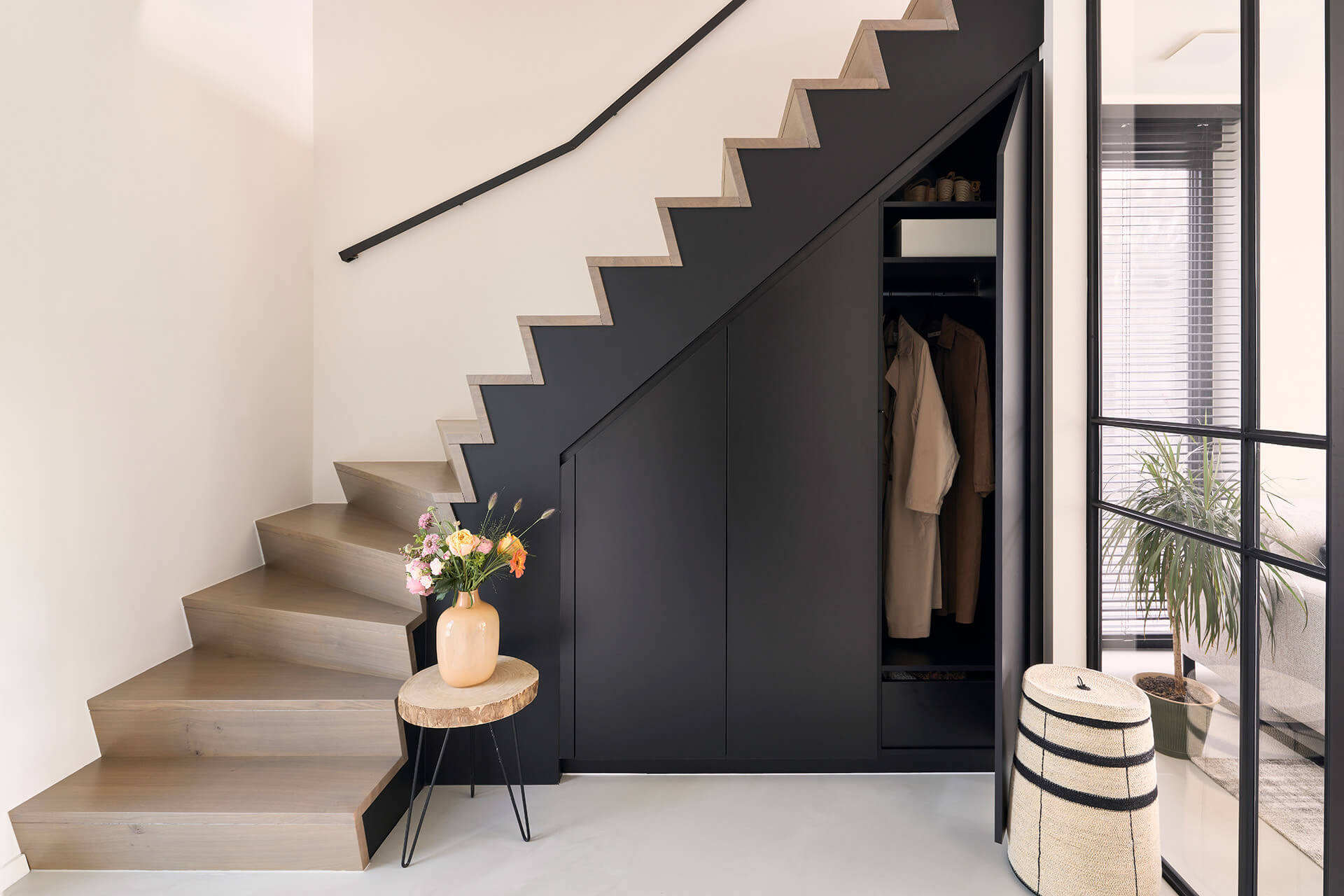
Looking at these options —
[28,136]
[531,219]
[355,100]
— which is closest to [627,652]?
[531,219]

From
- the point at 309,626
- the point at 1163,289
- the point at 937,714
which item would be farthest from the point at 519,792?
the point at 1163,289

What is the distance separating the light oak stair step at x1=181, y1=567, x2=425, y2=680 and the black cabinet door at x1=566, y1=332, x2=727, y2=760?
62 centimetres

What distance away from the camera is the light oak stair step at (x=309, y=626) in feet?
7.28

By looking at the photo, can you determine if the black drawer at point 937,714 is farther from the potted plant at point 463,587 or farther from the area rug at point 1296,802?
the potted plant at point 463,587

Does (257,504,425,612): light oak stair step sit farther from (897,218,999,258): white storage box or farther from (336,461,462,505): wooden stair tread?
(897,218,999,258): white storage box

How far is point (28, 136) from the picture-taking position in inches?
71.9

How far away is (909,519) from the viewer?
2.53 m

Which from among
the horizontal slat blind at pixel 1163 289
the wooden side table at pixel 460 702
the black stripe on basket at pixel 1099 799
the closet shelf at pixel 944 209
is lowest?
the black stripe on basket at pixel 1099 799

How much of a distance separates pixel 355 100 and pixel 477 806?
3201 millimetres

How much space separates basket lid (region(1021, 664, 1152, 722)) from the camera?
1607mm

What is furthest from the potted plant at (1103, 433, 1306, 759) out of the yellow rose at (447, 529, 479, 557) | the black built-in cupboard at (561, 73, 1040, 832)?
the yellow rose at (447, 529, 479, 557)

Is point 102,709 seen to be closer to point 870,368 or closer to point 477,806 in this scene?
point 477,806

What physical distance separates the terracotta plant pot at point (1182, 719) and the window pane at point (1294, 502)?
16.8 inches

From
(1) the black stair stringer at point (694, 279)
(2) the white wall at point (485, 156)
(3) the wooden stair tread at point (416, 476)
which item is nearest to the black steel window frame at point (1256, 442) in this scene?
(1) the black stair stringer at point (694, 279)
